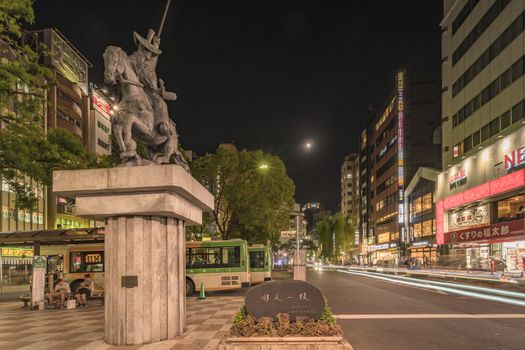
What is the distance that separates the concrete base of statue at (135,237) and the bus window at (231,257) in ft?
46.2

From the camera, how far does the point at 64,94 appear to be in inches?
2045

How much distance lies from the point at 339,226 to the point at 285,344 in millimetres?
99917

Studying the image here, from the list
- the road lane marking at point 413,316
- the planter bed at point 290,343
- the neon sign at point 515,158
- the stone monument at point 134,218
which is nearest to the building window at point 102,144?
the neon sign at point 515,158

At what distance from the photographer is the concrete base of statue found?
28.3 ft

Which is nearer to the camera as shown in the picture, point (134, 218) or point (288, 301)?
point (288, 301)

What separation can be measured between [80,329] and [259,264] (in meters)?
18.3

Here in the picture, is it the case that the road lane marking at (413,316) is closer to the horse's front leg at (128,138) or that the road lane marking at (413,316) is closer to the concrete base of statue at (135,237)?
the concrete base of statue at (135,237)

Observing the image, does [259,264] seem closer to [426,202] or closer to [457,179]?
[457,179]

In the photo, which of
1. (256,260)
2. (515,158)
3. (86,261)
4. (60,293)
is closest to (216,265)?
(256,260)

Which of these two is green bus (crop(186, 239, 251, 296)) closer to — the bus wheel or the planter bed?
the bus wheel

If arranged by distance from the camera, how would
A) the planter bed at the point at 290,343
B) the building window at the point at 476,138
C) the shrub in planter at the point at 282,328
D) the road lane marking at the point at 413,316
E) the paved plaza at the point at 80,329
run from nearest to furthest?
1. the planter bed at the point at 290,343
2. the shrub in planter at the point at 282,328
3. the paved plaza at the point at 80,329
4. the road lane marking at the point at 413,316
5. the building window at the point at 476,138

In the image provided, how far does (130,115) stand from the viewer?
9273 millimetres

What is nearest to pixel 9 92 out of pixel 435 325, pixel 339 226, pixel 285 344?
pixel 285 344

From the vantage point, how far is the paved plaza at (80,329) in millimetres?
8969
